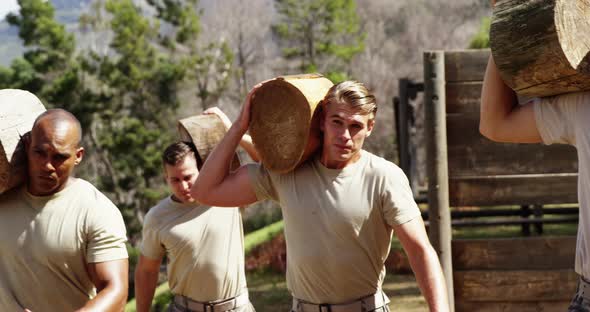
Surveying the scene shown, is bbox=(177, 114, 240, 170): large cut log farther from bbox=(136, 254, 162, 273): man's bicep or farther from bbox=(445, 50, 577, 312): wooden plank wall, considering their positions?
bbox=(445, 50, 577, 312): wooden plank wall

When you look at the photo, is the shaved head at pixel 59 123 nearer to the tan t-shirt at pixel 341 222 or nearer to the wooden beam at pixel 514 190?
the tan t-shirt at pixel 341 222

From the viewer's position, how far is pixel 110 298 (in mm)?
3600

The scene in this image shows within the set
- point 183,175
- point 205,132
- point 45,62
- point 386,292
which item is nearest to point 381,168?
point 205,132

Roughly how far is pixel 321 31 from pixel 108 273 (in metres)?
33.8

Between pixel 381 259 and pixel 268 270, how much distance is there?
9608mm

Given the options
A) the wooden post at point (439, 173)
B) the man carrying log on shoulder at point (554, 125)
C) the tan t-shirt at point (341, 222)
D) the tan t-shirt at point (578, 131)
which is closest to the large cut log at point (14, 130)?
the tan t-shirt at point (341, 222)

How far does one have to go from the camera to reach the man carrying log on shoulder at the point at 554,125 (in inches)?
124

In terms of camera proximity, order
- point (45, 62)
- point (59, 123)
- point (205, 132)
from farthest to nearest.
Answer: point (45, 62), point (205, 132), point (59, 123)

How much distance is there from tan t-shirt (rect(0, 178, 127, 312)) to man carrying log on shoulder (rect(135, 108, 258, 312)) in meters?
1.44

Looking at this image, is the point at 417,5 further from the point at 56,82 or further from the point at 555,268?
the point at 555,268

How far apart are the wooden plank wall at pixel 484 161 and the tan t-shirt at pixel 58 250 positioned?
269 centimetres

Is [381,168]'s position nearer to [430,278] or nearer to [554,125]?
[430,278]

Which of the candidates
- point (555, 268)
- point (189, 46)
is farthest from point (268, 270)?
point (189, 46)

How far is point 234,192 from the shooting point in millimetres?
3805
